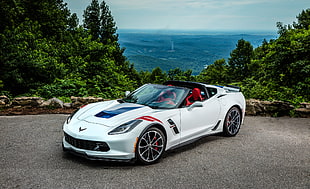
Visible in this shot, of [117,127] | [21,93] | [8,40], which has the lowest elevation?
[21,93]

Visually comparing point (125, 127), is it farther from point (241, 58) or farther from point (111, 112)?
point (241, 58)

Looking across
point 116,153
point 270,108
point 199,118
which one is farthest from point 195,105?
point 270,108

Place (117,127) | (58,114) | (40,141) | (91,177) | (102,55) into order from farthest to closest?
(102,55)
(58,114)
(40,141)
(117,127)
(91,177)

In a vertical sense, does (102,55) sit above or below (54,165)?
above

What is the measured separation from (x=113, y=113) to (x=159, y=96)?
1.16 meters

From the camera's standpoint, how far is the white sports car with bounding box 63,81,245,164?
4664 mm

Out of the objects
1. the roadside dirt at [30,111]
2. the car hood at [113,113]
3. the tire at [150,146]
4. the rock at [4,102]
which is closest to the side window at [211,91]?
the car hood at [113,113]

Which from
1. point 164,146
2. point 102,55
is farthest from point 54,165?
point 102,55

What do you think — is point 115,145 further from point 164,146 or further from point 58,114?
point 58,114

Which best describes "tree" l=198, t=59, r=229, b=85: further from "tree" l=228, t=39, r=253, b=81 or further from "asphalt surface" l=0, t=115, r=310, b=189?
"asphalt surface" l=0, t=115, r=310, b=189

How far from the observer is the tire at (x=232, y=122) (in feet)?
22.1

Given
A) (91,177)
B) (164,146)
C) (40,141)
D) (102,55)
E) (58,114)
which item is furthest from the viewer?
(102,55)

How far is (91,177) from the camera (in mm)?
4340

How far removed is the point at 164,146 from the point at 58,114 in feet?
16.3
